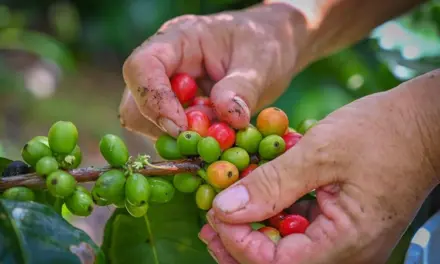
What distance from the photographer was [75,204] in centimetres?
127

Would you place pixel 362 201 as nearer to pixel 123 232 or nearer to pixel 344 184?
pixel 344 184

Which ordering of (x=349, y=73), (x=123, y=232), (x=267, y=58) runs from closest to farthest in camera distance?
(x=123, y=232), (x=267, y=58), (x=349, y=73)

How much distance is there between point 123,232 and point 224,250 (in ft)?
0.91

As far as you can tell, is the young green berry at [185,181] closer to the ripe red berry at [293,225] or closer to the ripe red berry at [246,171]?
the ripe red berry at [246,171]

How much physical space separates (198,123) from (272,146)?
181 mm

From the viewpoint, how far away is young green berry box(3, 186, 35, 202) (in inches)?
48.2

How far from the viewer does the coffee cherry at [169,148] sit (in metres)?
1.41

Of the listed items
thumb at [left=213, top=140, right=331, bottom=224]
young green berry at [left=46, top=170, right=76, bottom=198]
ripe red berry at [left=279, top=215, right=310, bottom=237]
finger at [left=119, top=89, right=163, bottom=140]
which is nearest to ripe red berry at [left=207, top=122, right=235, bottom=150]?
thumb at [left=213, top=140, right=331, bottom=224]

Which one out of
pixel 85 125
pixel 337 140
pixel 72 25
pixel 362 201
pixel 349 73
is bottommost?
pixel 85 125

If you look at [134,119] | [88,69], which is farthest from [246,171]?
[88,69]

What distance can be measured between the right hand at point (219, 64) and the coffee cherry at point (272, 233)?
229mm

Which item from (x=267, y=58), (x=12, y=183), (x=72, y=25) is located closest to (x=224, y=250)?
(x=12, y=183)

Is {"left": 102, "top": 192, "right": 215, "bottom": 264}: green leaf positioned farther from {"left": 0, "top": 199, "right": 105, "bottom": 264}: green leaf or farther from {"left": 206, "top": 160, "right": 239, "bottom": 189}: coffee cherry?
{"left": 0, "top": 199, "right": 105, "bottom": 264}: green leaf

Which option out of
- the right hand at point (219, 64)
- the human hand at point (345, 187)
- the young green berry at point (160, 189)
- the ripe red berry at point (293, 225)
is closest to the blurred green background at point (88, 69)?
the right hand at point (219, 64)
